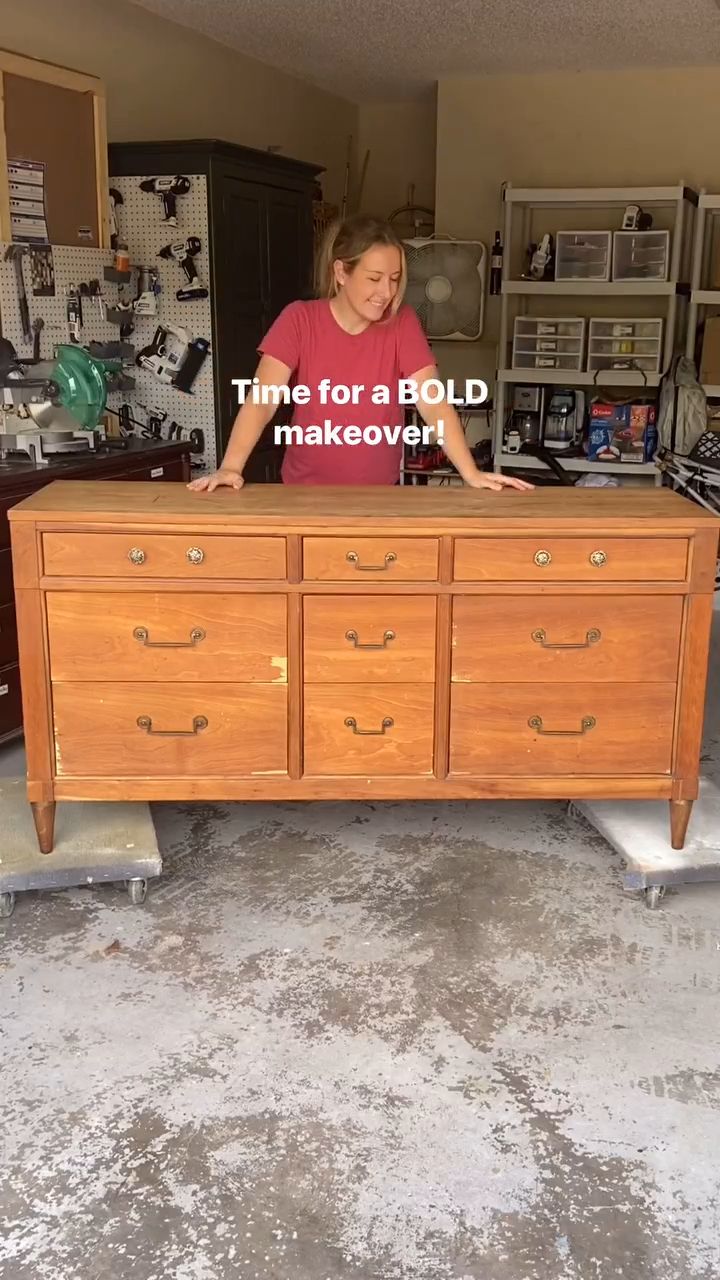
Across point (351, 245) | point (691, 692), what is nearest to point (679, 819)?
point (691, 692)

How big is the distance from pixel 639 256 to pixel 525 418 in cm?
106

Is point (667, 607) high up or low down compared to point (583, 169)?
down

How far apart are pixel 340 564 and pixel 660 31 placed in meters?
4.49

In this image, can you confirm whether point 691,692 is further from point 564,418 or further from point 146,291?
point 564,418

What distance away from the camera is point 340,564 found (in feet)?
8.50

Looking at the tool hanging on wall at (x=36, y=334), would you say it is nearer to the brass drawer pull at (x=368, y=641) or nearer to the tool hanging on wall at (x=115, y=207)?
the tool hanging on wall at (x=115, y=207)

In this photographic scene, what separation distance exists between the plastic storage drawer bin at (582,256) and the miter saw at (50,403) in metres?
3.19

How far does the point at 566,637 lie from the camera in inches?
104

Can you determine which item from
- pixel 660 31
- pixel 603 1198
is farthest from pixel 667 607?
pixel 660 31

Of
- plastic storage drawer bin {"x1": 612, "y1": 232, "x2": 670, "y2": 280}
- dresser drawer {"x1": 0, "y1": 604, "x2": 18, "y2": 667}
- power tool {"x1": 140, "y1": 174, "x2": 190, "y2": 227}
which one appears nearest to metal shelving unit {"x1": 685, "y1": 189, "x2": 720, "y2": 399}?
plastic storage drawer bin {"x1": 612, "y1": 232, "x2": 670, "y2": 280}

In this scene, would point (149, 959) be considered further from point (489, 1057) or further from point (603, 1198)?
point (603, 1198)

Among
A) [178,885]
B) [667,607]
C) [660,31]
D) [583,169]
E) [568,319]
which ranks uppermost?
[660,31]

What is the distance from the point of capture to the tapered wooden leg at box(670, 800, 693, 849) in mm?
2746

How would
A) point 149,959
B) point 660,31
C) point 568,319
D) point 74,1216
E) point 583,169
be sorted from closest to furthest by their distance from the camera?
point 74,1216 → point 149,959 → point 660,31 → point 568,319 → point 583,169
